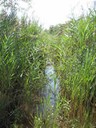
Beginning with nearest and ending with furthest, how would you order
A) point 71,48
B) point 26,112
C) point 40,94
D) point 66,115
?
point 66,115 → point 26,112 → point 40,94 → point 71,48

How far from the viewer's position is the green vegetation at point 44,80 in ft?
7.75

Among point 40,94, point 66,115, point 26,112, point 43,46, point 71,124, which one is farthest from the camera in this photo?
point 43,46

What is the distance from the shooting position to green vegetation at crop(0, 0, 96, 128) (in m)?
2.36

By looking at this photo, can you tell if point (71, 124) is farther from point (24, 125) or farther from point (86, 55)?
point (86, 55)

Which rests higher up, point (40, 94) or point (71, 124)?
point (40, 94)

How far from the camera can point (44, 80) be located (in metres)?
2.82

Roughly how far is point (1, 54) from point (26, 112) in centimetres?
62

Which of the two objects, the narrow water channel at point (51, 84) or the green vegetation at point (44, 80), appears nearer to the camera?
the green vegetation at point (44, 80)

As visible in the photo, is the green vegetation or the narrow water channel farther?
the narrow water channel

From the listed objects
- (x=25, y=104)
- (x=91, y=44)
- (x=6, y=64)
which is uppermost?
(x=91, y=44)

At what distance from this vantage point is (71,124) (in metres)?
2.25

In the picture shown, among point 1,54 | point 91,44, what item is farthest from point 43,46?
point 1,54

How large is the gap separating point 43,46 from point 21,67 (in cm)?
88

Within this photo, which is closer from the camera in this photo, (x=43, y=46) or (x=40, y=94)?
(x=40, y=94)
